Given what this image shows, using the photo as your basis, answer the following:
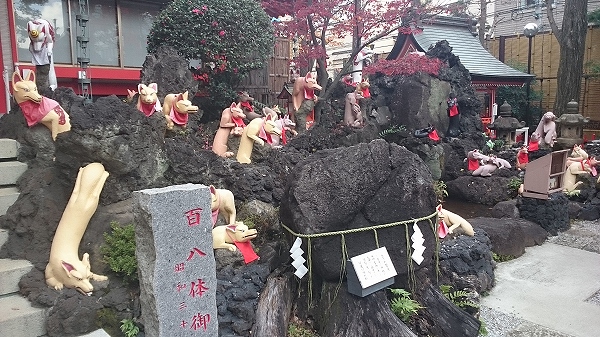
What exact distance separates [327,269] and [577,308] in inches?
125

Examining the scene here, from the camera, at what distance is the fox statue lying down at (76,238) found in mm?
4141

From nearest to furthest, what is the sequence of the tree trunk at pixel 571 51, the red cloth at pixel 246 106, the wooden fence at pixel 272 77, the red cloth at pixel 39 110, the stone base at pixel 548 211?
the red cloth at pixel 39 110, the stone base at pixel 548 211, the red cloth at pixel 246 106, the wooden fence at pixel 272 77, the tree trunk at pixel 571 51

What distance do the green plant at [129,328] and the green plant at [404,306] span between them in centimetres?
228

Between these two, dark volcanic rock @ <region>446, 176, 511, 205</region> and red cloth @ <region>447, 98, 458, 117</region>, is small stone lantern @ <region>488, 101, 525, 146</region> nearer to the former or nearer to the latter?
red cloth @ <region>447, 98, 458, 117</region>

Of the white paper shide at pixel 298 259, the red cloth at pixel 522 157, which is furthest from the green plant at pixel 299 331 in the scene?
the red cloth at pixel 522 157

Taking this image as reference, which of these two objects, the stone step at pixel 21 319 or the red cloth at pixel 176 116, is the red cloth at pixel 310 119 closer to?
the red cloth at pixel 176 116

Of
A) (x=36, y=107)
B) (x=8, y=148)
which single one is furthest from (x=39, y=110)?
(x=8, y=148)

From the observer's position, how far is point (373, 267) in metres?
4.14

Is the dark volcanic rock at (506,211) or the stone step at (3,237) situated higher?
the stone step at (3,237)

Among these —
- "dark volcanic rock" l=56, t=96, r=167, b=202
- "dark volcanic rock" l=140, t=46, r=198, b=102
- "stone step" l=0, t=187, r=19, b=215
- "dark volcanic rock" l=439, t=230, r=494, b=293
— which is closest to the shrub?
"dark volcanic rock" l=140, t=46, r=198, b=102

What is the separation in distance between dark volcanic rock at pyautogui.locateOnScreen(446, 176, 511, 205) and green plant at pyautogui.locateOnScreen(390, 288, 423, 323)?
6627 mm

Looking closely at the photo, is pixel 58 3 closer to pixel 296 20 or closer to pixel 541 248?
pixel 296 20

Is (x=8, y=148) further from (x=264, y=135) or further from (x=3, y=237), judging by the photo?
(x=264, y=135)

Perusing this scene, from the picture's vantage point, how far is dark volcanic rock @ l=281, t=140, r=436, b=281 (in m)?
4.18
